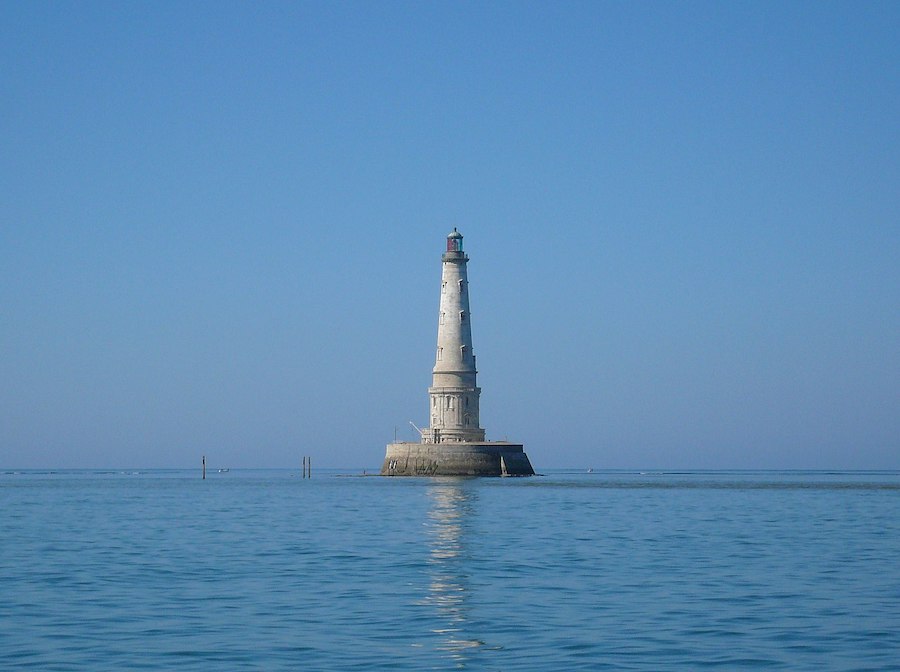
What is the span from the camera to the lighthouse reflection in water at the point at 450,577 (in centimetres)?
2114

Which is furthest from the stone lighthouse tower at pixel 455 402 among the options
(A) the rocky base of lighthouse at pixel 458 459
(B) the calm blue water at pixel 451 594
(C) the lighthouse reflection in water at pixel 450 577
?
(B) the calm blue water at pixel 451 594

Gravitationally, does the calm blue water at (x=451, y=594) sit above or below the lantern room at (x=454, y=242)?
below

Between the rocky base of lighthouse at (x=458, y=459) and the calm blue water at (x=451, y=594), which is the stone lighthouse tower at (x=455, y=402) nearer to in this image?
the rocky base of lighthouse at (x=458, y=459)

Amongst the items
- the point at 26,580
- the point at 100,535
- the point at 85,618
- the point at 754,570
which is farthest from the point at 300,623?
the point at 100,535

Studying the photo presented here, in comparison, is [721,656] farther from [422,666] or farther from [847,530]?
[847,530]

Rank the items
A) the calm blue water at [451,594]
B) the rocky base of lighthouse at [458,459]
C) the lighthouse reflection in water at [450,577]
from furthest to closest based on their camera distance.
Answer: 1. the rocky base of lighthouse at [458,459]
2. the lighthouse reflection in water at [450,577]
3. the calm blue water at [451,594]

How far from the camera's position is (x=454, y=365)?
9950 cm

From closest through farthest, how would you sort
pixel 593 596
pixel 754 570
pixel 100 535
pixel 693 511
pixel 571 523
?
pixel 593 596, pixel 754 570, pixel 100 535, pixel 571 523, pixel 693 511

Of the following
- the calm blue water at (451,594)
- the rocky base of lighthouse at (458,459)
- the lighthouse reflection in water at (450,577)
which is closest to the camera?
the calm blue water at (451,594)

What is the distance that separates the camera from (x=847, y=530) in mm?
45531

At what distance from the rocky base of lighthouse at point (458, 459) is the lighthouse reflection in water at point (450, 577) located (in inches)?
1374

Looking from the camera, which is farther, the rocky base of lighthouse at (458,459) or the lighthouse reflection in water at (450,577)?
the rocky base of lighthouse at (458,459)

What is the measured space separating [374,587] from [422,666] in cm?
927

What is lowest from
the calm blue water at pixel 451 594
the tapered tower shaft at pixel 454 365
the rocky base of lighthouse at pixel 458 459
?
the calm blue water at pixel 451 594
